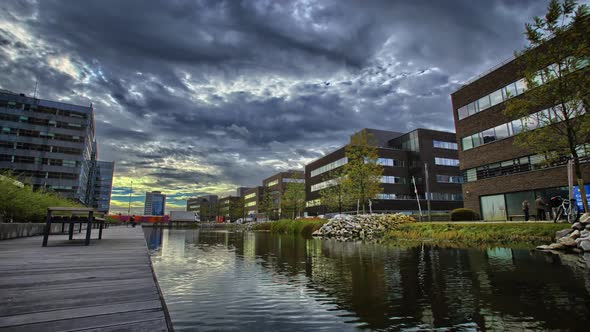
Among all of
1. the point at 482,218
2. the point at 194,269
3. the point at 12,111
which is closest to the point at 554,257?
the point at 194,269

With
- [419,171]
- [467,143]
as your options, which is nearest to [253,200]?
[419,171]

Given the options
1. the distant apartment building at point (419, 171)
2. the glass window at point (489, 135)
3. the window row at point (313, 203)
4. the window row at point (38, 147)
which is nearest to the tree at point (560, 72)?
the glass window at point (489, 135)

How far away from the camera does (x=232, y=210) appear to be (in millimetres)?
143625

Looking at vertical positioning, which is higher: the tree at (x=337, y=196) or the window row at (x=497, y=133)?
the window row at (x=497, y=133)

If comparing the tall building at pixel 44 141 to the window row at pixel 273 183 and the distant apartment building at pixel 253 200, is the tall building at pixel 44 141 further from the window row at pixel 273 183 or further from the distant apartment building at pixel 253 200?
the distant apartment building at pixel 253 200

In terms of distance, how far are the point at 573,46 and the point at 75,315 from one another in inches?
879

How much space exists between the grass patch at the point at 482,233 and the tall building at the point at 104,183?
164004 millimetres

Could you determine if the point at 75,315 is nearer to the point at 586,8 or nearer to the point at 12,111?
the point at 586,8

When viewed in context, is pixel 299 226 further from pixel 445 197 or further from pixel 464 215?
pixel 445 197

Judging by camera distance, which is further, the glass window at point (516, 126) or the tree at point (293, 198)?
the tree at point (293, 198)

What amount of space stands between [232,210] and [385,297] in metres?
142

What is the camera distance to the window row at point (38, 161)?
76500 millimetres

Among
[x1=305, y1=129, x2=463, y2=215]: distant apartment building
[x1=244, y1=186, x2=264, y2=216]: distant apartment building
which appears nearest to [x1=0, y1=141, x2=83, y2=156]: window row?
[x1=305, y1=129, x2=463, y2=215]: distant apartment building

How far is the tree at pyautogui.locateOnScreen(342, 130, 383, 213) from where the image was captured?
113 feet
